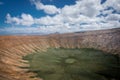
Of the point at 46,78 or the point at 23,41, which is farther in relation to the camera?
the point at 23,41

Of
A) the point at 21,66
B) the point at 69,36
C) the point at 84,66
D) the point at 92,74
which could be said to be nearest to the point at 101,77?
the point at 92,74

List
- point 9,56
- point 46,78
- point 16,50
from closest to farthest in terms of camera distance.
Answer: point 46,78 < point 9,56 < point 16,50

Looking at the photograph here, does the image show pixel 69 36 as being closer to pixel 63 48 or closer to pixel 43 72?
pixel 63 48

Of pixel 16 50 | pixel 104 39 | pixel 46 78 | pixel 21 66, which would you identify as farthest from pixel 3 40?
pixel 104 39

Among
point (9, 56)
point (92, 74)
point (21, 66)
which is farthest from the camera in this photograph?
point (9, 56)

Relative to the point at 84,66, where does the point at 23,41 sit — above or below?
above

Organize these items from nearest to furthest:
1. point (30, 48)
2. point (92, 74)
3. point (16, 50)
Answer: point (92, 74)
point (16, 50)
point (30, 48)

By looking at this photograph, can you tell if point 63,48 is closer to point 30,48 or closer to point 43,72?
point 30,48

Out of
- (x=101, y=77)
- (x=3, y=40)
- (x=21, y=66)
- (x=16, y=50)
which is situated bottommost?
(x=101, y=77)

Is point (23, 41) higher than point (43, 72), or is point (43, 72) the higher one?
point (23, 41)
